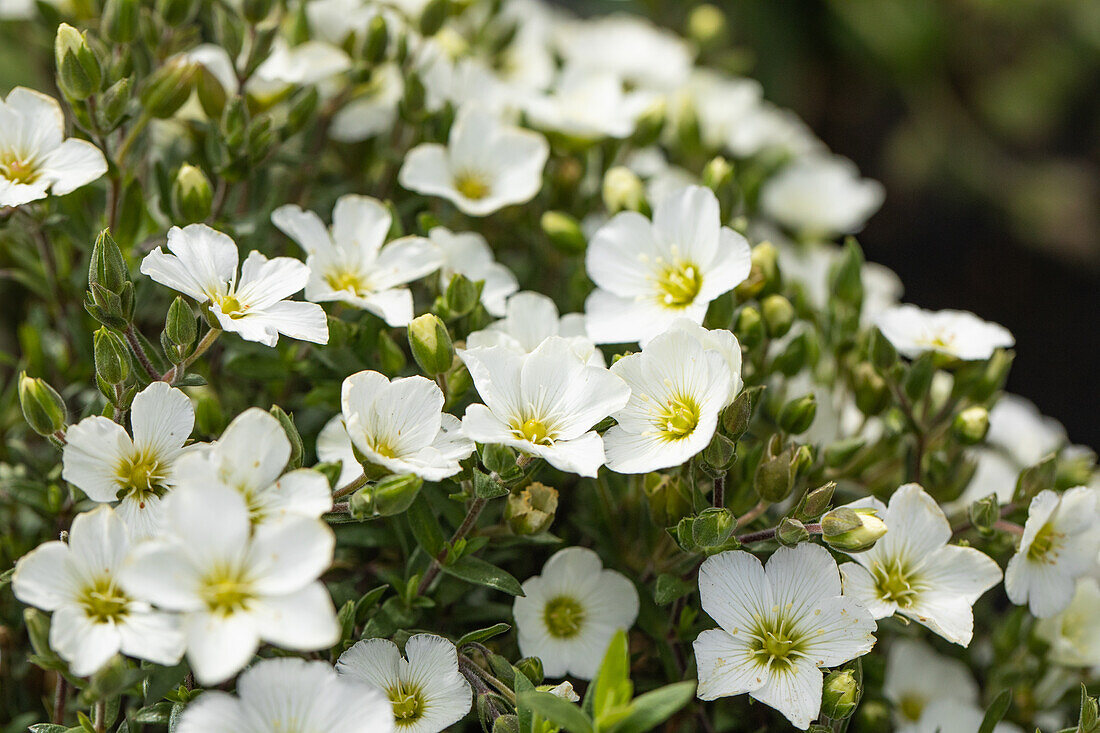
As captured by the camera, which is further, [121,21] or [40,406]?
[121,21]

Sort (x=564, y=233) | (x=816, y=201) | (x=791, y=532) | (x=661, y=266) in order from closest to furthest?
(x=791, y=532)
(x=661, y=266)
(x=564, y=233)
(x=816, y=201)

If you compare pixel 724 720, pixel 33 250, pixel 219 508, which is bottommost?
pixel 724 720

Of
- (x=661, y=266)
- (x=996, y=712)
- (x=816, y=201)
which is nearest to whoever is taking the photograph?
(x=996, y=712)

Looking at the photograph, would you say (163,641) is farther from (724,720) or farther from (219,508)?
(724,720)

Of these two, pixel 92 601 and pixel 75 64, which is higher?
pixel 75 64

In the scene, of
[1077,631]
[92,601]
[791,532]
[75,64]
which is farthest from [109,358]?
[1077,631]

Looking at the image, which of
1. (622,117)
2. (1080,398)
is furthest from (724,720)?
(1080,398)

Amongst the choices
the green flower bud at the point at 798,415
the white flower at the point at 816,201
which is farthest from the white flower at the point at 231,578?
the white flower at the point at 816,201

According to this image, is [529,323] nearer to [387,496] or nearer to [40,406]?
[387,496]
